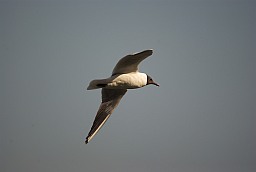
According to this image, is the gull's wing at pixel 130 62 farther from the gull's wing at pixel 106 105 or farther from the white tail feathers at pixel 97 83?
the gull's wing at pixel 106 105

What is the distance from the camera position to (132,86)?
25.4ft

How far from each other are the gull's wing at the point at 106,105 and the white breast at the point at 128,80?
1.03 meters

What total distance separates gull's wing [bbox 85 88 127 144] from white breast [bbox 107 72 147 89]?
1.03m

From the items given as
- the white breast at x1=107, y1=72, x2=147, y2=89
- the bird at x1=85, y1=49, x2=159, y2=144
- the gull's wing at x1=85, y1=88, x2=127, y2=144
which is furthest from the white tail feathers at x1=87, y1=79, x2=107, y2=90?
the gull's wing at x1=85, y1=88, x2=127, y2=144

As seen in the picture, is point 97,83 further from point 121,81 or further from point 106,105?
point 106,105

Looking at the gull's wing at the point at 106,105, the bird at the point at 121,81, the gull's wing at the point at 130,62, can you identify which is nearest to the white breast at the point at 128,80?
the bird at the point at 121,81

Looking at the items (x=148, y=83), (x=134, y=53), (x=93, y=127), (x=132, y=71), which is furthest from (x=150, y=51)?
(x=93, y=127)

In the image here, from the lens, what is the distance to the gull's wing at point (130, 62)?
22.7ft

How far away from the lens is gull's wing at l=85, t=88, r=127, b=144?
8.12 meters

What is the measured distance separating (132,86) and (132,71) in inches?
13.7

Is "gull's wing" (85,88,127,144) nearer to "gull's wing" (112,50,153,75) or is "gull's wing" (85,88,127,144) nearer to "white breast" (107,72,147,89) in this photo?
"white breast" (107,72,147,89)

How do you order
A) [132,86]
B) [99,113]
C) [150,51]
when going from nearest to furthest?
1. [150,51]
2. [132,86]
3. [99,113]

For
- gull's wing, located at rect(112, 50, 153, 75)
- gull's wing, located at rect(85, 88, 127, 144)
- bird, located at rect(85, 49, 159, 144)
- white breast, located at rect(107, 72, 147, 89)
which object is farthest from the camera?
gull's wing, located at rect(85, 88, 127, 144)

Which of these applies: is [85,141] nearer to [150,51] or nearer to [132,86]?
[132,86]
